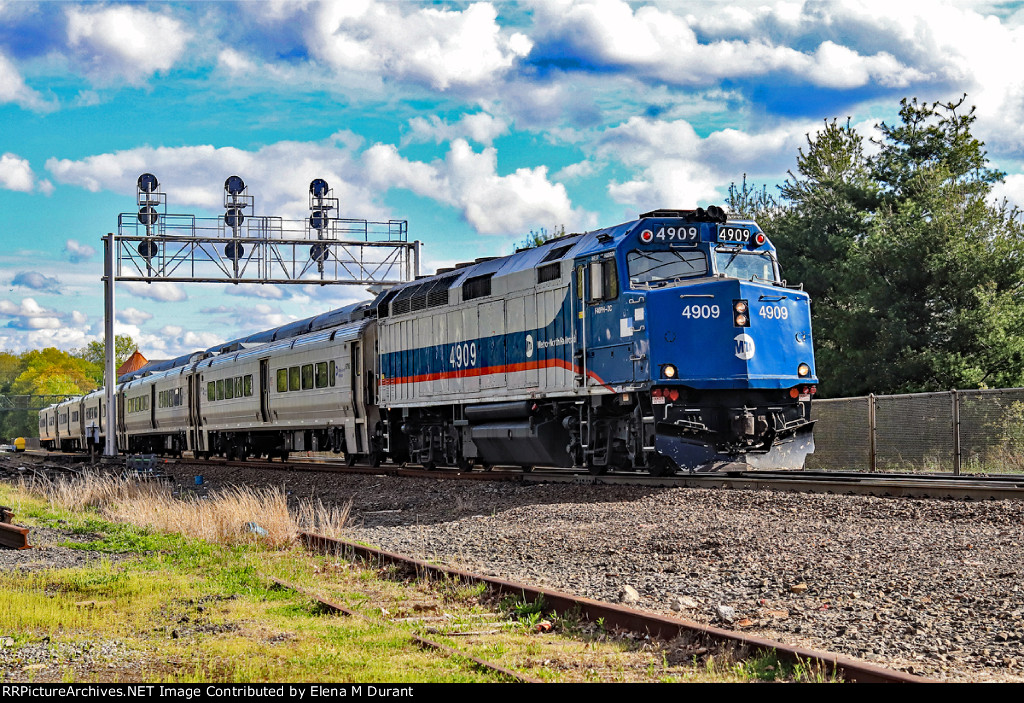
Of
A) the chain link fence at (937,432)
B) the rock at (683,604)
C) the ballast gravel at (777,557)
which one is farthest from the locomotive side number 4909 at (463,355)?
the rock at (683,604)

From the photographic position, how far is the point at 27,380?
14750 cm

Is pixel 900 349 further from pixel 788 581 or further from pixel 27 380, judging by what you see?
pixel 27 380

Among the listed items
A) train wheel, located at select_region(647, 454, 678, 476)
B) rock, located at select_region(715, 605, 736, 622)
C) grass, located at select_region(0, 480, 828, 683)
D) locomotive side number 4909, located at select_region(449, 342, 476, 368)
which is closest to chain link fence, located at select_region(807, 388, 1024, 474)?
train wheel, located at select_region(647, 454, 678, 476)

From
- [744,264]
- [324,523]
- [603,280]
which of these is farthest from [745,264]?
[324,523]

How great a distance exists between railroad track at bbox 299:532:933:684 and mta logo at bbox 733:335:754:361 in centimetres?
683

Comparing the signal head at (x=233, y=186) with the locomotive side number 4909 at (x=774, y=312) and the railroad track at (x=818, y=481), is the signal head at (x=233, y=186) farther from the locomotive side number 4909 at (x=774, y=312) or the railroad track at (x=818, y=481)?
the locomotive side number 4909 at (x=774, y=312)

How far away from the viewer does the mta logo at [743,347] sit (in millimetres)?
15109

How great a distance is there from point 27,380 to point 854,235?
461ft

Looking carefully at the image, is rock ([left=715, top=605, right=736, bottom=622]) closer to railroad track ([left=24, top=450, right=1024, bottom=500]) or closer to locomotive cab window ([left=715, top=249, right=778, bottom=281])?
railroad track ([left=24, top=450, right=1024, bottom=500])

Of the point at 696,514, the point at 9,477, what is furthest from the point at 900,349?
the point at 9,477

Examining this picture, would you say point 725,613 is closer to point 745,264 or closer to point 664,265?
point 664,265

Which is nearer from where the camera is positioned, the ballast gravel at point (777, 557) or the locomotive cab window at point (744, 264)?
the ballast gravel at point (777, 557)

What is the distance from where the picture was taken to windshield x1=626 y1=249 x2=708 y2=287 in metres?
15.5

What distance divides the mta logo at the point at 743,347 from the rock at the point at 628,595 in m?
7.43
